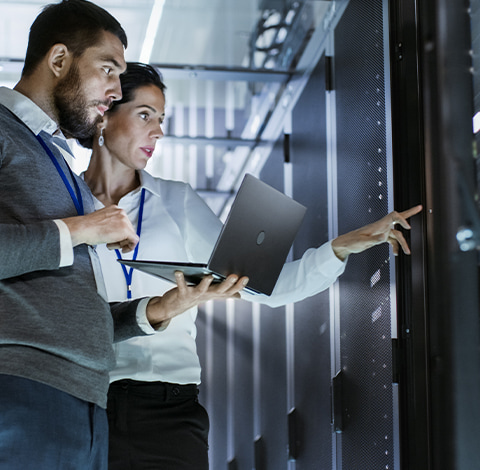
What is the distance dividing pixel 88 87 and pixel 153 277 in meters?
0.71

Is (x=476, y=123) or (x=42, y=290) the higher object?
(x=476, y=123)

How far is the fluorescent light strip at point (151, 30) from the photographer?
154 inches

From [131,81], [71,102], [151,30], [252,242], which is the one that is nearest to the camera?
[71,102]

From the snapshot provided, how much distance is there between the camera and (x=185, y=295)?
1982 millimetres

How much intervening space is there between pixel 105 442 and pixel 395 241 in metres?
1.06

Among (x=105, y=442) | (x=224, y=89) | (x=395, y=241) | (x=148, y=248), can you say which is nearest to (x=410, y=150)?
(x=395, y=241)

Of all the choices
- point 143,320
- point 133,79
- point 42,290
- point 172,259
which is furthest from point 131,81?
point 42,290

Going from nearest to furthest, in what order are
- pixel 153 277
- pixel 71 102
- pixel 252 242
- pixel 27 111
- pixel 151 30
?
pixel 27 111, pixel 71 102, pixel 252 242, pixel 153 277, pixel 151 30

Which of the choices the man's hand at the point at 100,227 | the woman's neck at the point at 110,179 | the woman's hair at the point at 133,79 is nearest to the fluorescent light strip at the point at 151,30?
the woman's hair at the point at 133,79

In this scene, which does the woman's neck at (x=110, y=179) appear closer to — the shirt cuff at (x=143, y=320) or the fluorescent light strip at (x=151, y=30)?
the shirt cuff at (x=143, y=320)

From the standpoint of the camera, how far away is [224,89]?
15.6 ft

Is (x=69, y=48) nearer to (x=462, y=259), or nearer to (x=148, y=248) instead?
(x=148, y=248)

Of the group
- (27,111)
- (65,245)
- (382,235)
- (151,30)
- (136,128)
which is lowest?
(65,245)

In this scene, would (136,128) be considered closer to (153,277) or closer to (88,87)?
(153,277)
